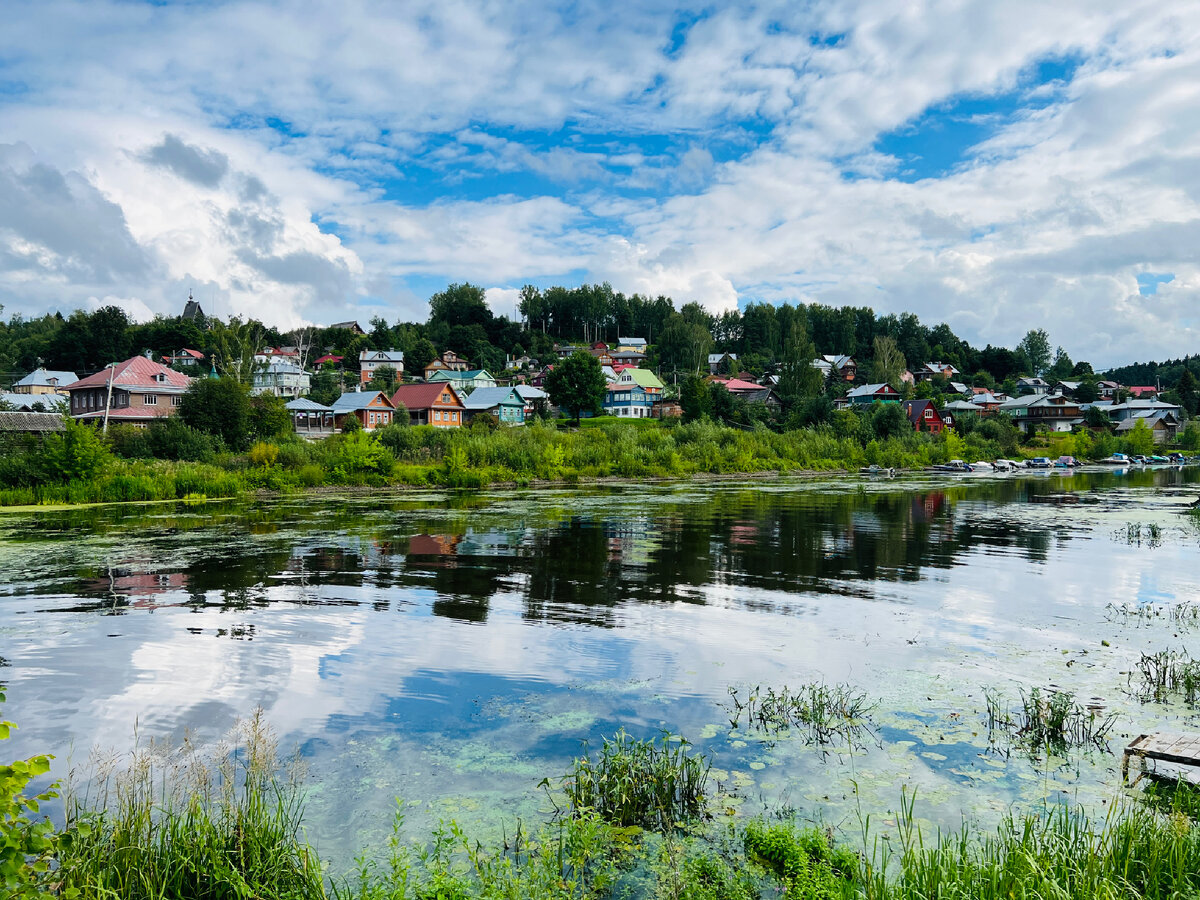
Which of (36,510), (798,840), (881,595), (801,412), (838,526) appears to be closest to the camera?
(798,840)

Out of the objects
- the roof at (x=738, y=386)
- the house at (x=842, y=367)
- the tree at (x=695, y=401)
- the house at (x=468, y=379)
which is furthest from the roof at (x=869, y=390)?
the house at (x=468, y=379)

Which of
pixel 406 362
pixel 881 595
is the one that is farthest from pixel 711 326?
pixel 881 595

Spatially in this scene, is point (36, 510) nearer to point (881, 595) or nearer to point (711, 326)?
point (881, 595)

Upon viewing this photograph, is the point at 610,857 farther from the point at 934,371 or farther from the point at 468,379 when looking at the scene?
the point at 934,371

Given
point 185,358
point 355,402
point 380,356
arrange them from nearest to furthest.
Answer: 1. point 355,402
2. point 185,358
3. point 380,356

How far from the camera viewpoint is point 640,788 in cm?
605

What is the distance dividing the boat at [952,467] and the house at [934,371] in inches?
3169

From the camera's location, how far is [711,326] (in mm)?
158125

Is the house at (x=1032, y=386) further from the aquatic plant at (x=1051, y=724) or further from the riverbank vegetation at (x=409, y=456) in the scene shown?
the aquatic plant at (x=1051, y=724)

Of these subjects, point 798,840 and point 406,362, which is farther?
point 406,362

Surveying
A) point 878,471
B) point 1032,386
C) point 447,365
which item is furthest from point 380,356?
point 1032,386

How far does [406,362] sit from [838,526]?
341ft

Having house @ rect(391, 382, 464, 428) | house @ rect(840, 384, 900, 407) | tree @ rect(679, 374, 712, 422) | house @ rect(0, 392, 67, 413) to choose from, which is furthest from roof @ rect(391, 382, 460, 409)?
house @ rect(840, 384, 900, 407)

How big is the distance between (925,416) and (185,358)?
100443 millimetres
